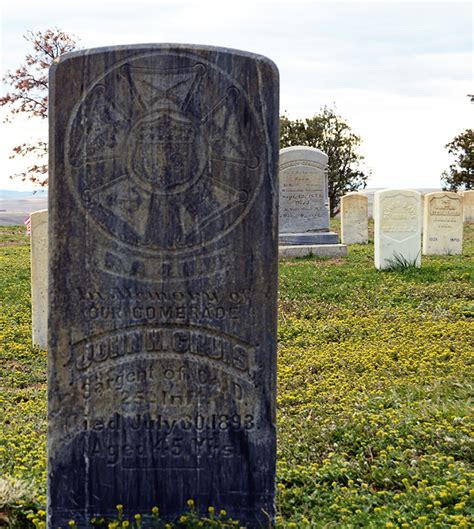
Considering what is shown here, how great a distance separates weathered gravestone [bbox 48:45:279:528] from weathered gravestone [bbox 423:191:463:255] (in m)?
14.7

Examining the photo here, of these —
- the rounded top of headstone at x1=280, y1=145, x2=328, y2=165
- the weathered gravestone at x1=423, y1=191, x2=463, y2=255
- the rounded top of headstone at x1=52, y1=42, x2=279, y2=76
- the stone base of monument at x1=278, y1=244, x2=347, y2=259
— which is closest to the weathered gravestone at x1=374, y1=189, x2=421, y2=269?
the stone base of monument at x1=278, y1=244, x2=347, y2=259

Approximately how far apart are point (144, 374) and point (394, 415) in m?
2.42

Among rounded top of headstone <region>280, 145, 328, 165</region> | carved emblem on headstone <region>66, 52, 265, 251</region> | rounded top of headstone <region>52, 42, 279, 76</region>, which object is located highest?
rounded top of headstone <region>280, 145, 328, 165</region>

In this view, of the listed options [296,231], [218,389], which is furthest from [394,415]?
[296,231]

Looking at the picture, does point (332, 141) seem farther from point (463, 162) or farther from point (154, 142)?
point (154, 142)

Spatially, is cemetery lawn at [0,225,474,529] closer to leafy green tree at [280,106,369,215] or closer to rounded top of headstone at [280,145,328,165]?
rounded top of headstone at [280,145,328,165]

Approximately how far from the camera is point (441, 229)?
1819 centimetres

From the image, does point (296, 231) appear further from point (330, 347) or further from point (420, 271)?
point (330, 347)

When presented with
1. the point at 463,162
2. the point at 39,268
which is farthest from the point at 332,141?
the point at 39,268

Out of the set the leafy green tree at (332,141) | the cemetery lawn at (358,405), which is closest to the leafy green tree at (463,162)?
the leafy green tree at (332,141)

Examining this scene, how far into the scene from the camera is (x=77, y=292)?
13.0 ft

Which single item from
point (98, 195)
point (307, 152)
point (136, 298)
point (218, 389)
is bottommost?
point (218, 389)

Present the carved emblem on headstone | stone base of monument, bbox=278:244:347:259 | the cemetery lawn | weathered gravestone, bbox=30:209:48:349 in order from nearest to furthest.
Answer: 1. the carved emblem on headstone
2. the cemetery lawn
3. weathered gravestone, bbox=30:209:48:349
4. stone base of monument, bbox=278:244:347:259

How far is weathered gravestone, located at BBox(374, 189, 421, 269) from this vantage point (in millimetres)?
14195
